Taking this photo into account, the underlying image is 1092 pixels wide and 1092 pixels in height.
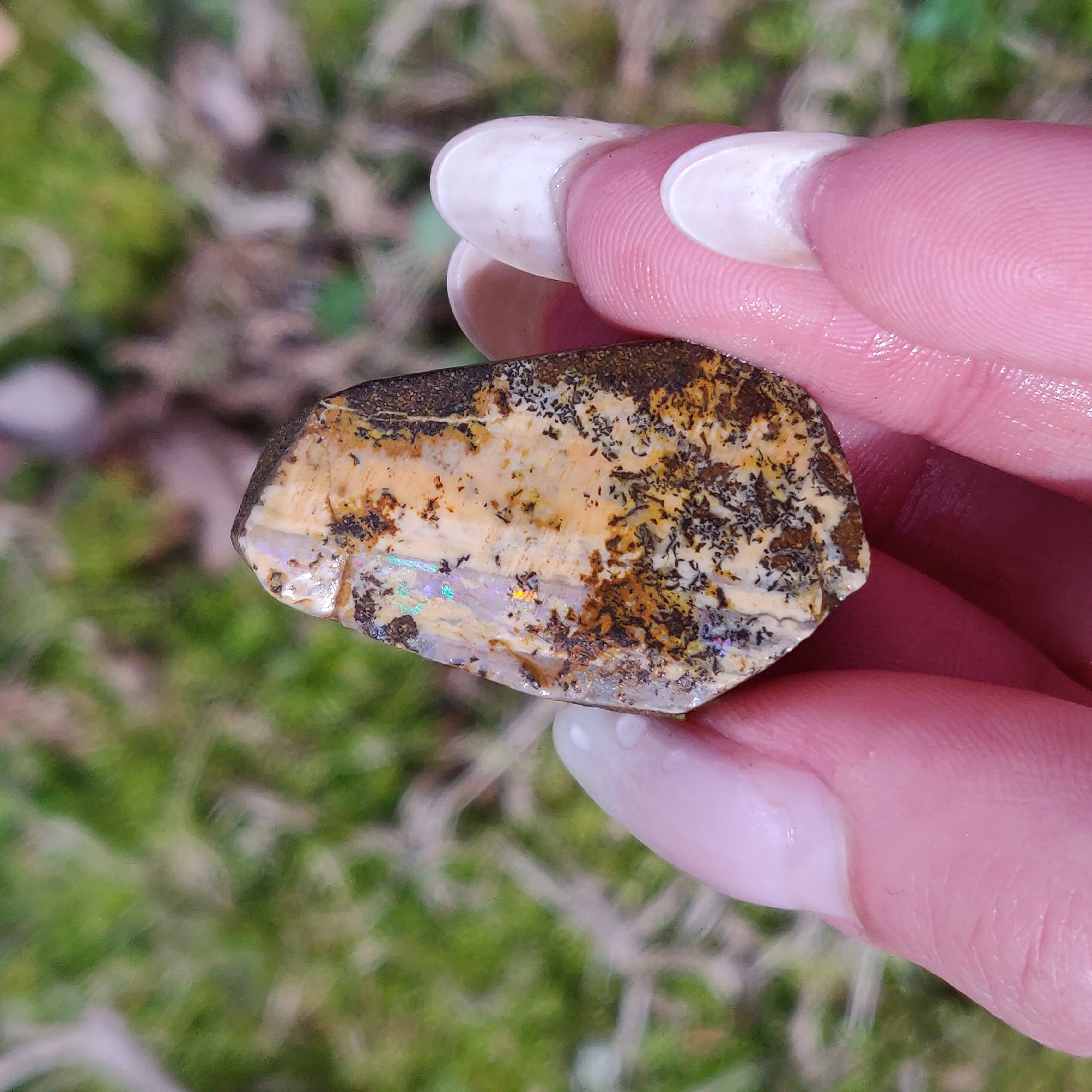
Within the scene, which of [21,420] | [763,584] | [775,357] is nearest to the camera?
[763,584]

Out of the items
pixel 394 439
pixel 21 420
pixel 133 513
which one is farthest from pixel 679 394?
pixel 21 420

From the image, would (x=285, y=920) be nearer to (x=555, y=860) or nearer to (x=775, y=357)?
(x=555, y=860)

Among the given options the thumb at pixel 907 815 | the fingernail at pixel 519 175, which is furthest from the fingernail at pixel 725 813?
the fingernail at pixel 519 175

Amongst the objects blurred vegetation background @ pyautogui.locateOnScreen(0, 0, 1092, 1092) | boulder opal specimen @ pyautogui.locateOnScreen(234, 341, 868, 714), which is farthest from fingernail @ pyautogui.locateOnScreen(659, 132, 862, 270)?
blurred vegetation background @ pyautogui.locateOnScreen(0, 0, 1092, 1092)

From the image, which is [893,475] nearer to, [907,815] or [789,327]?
[789,327]

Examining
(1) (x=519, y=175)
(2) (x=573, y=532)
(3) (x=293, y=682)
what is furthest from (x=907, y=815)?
(3) (x=293, y=682)

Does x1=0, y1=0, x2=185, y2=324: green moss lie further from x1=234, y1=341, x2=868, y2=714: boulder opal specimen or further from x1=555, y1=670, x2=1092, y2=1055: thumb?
x1=555, y1=670, x2=1092, y2=1055: thumb
